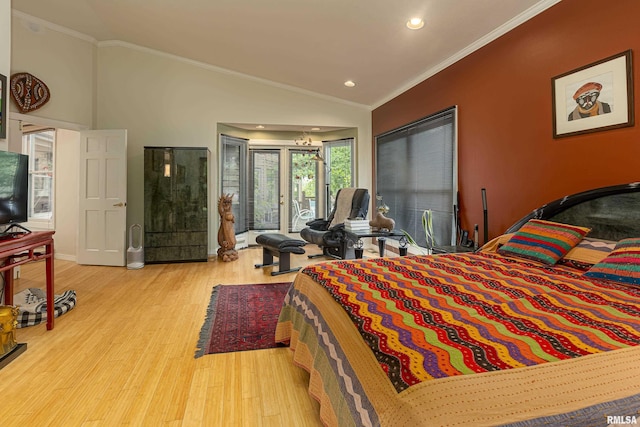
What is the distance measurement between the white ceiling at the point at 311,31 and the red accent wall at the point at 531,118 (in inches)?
9.5

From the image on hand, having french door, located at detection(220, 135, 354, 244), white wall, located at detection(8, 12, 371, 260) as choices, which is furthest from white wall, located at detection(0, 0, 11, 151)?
french door, located at detection(220, 135, 354, 244)

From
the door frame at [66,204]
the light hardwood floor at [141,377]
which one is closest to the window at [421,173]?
the light hardwood floor at [141,377]

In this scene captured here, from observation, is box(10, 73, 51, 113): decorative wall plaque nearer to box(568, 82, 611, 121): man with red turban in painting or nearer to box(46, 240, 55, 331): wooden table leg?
box(46, 240, 55, 331): wooden table leg

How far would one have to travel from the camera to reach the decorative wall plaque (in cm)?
378

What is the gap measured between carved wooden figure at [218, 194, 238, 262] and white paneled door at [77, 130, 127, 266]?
4.33 ft

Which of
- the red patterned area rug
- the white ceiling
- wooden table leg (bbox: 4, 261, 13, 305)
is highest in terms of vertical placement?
the white ceiling

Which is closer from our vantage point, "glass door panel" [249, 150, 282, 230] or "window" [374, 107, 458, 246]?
"window" [374, 107, 458, 246]

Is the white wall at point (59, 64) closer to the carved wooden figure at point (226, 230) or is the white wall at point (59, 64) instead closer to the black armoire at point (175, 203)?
the black armoire at point (175, 203)

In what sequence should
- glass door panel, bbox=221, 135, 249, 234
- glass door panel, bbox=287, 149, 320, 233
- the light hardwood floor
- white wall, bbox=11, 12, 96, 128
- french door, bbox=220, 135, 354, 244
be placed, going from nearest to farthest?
the light hardwood floor, white wall, bbox=11, 12, 96, 128, glass door panel, bbox=221, 135, 249, 234, french door, bbox=220, 135, 354, 244, glass door panel, bbox=287, 149, 320, 233

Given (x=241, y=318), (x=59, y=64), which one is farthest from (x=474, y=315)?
(x=59, y=64)

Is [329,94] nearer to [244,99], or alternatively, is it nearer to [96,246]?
[244,99]

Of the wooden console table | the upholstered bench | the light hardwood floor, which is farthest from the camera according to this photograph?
the upholstered bench

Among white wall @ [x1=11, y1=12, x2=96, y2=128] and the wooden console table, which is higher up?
white wall @ [x1=11, y1=12, x2=96, y2=128]

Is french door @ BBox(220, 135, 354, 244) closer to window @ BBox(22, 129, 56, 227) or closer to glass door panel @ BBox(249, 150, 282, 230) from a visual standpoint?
glass door panel @ BBox(249, 150, 282, 230)
